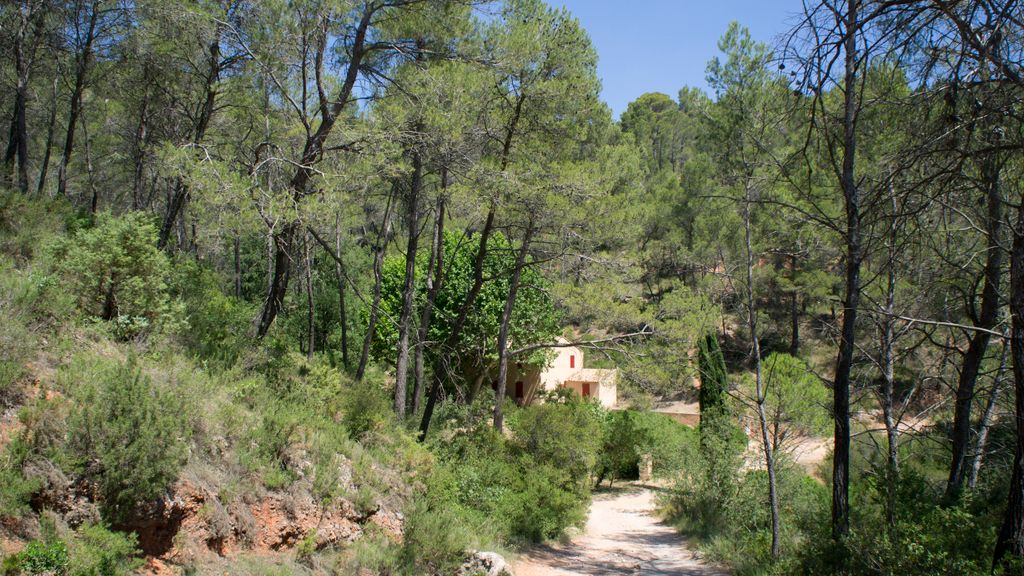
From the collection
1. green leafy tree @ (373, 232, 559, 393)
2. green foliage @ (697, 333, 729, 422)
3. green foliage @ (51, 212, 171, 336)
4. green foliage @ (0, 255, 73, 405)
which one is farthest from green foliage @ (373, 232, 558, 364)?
green foliage @ (0, 255, 73, 405)

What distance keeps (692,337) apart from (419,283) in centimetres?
1022

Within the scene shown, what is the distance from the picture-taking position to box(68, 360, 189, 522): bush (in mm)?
5414

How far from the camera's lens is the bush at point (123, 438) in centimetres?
541

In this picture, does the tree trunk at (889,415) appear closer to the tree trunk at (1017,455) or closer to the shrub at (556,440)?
the tree trunk at (1017,455)

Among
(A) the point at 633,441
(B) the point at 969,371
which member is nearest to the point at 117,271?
(B) the point at 969,371

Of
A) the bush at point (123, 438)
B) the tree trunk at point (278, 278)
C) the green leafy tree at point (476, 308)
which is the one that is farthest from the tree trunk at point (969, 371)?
the green leafy tree at point (476, 308)

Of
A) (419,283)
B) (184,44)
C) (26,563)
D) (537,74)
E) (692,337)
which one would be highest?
(184,44)

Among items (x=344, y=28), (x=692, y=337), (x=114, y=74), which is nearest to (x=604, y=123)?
(x=692, y=337)

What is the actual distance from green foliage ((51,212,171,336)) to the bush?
7.24ft

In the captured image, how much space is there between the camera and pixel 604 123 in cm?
1547

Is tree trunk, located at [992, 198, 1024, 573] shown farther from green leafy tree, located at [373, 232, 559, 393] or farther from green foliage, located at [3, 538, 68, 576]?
green leafy tree, located at [373, 232, 559, 393]

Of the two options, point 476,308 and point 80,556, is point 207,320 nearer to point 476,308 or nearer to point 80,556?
point 80,556

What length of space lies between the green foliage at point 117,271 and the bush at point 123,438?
7.24 ft

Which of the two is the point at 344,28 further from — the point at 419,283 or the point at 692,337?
the point at 419,283
